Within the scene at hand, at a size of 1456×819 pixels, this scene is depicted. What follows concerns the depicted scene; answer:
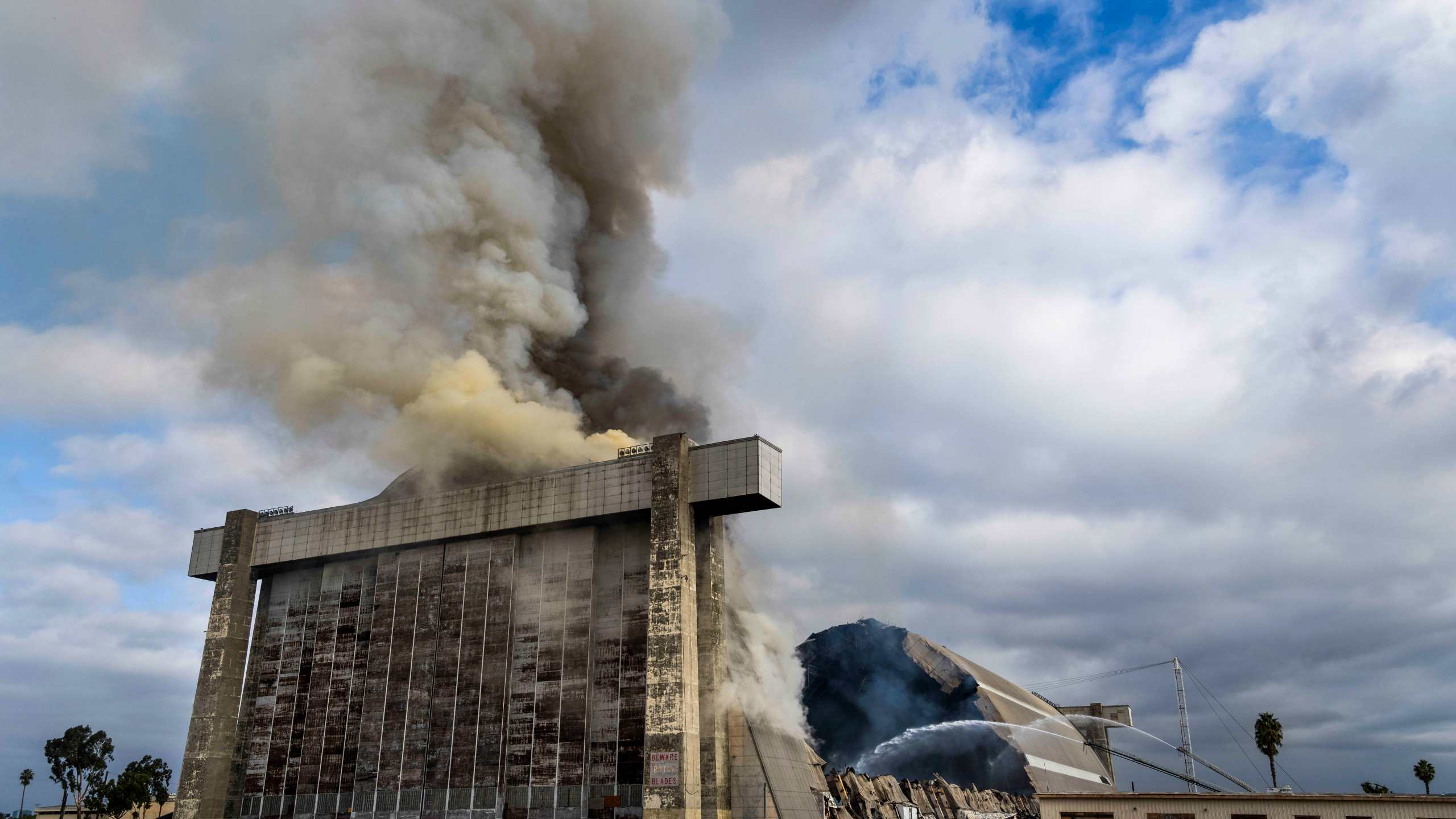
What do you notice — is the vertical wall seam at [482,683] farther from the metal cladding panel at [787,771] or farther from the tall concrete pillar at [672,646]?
the metal cladding panel at [787,771]

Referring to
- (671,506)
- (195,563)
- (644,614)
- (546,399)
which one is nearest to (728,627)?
(644,614)

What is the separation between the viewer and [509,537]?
159 feet

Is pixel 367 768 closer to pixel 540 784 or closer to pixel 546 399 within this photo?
pixel 540 784

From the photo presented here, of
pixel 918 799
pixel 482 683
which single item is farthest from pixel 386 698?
pixel 918 799

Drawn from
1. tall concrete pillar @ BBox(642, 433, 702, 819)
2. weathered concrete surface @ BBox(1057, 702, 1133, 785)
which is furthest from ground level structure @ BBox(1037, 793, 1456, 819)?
weathered concrete surface @ BBox(1057, 702, 1133, 785)

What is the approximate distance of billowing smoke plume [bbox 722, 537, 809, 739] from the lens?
4309cm

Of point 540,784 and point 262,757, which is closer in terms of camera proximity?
point 540,784

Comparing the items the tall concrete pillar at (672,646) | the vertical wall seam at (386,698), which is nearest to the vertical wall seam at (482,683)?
the vertical wall seam at (386,698)

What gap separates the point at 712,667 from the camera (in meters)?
42.0

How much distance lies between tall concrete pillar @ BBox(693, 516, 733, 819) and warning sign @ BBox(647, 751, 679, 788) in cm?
184

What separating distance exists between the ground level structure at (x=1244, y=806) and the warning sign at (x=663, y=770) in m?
21.6

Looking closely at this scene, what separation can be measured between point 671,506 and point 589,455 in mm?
9732

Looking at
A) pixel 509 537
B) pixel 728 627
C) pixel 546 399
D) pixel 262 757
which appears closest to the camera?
pixel 728 627

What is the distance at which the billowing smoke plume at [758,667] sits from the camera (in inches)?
1697
